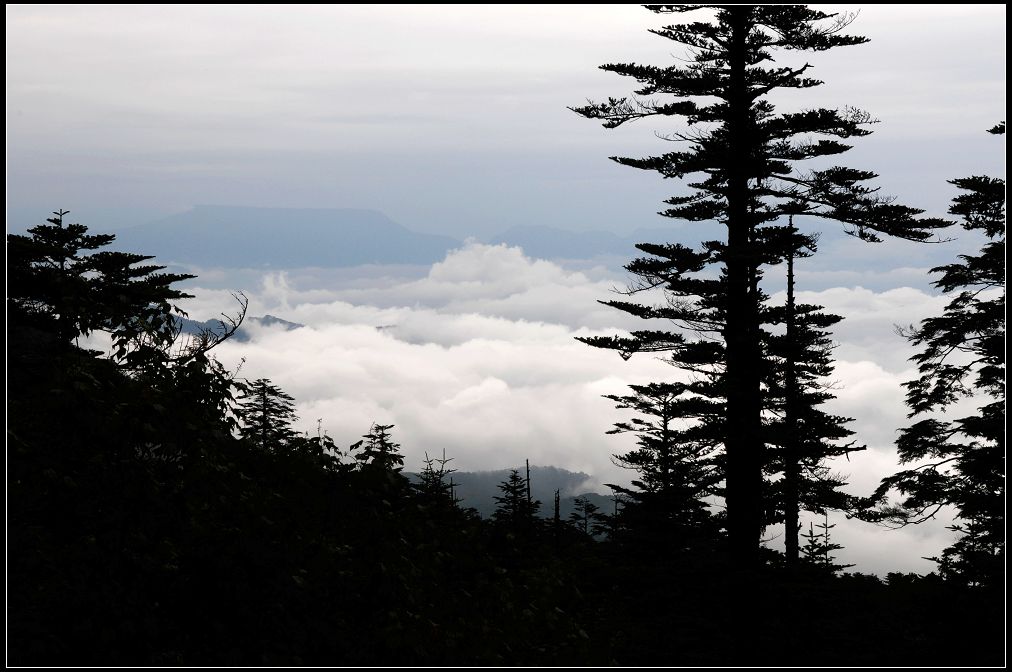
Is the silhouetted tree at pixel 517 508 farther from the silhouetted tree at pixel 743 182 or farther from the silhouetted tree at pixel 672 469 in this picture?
the silhouetted tree at pixel 743 182

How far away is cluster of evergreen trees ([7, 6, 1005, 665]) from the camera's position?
27.7 feet

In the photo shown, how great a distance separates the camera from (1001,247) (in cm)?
1973

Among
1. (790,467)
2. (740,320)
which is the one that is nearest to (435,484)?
(740,320)

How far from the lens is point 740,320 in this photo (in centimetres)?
1822

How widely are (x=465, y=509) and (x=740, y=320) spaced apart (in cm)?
742

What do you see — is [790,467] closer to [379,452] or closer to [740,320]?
[740,320]

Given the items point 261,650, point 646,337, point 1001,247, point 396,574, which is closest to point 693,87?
point 646,337

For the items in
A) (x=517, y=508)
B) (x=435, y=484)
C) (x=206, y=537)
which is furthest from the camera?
(x=517, y=508)

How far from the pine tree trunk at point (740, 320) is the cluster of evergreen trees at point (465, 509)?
0.17ft

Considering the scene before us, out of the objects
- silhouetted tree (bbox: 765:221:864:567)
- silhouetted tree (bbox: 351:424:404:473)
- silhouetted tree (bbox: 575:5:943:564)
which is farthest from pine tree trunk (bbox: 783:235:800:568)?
silhouetted tree (bbox: 351:424:404:473)

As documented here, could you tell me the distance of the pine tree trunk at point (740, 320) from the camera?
18000mm

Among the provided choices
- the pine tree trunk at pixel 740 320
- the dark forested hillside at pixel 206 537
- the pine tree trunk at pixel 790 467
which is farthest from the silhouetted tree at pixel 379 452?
the pine tree trunk at pixel 790 467

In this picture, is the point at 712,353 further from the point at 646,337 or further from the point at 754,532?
the point at 754,532

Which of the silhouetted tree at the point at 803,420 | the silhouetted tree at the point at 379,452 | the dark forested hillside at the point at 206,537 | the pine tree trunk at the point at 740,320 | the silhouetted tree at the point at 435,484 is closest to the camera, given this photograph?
the dark forested hillside at the point at 206,537
